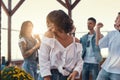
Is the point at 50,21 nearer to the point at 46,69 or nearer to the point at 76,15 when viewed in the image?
the point at 46,69

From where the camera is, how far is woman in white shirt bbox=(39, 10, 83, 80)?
2070 mm

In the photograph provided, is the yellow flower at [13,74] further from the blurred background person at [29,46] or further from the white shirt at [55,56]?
the blurred background person at [29,46]

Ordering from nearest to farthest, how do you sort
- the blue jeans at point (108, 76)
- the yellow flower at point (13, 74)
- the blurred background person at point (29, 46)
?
the yellow flower at point (13, 74)
the blue jeans at point (108, 76)
the blurred background person at point (29, 46)

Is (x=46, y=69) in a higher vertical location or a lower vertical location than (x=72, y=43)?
lower

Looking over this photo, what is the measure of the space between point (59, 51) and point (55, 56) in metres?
0.04

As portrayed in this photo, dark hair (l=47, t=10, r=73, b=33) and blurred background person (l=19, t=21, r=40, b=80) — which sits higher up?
dark hair (l=47, t=10, r=73, b=33)

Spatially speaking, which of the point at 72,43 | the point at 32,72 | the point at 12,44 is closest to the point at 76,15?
the point at 12,44

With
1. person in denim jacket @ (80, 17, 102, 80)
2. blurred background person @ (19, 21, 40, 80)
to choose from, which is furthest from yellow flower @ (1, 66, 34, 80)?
person in denim jacket @ (80, 17, 102, 80)

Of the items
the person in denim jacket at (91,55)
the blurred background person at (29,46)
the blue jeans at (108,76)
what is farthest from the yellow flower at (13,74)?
the person in denim jacket at (91,55)

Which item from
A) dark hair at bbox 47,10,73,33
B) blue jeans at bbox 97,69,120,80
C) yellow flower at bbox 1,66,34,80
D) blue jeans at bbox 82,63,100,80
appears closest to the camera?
yellow flower at bbox 1,66,34,80

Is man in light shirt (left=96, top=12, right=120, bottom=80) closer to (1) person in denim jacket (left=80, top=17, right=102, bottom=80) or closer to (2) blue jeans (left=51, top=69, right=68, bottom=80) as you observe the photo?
(2) blue jeans (left=51, top=69, right=68, bottom=80)

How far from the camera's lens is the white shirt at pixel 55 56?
2072mm

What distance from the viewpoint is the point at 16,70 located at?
5.21 ft

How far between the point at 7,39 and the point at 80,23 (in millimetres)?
2506
